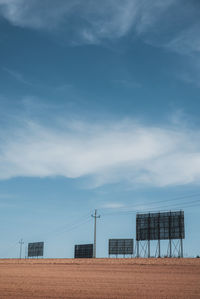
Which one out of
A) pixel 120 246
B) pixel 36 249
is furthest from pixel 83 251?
pixel 120 246

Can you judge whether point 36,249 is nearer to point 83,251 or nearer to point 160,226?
point 83,251

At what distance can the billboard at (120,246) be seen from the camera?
82875mm

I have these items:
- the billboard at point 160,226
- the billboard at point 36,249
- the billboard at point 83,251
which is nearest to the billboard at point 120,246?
the billboard at point 83,251

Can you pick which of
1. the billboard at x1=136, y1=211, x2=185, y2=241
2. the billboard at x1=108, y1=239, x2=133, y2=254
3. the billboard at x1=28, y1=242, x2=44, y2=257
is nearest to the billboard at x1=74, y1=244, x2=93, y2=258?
the billboard at x1=28, y1=242, x2=44, y2=257

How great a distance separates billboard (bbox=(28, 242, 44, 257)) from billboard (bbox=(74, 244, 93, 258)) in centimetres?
1029

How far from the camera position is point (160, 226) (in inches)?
2697

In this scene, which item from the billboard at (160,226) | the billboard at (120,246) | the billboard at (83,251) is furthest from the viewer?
the billboard at (83,251)

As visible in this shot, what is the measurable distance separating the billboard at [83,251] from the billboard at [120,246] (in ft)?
40.0

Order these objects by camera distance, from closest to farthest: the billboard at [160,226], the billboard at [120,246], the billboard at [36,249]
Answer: the billboard at [160,226] < the billboard at [120,246] < the billboard at [36,249]

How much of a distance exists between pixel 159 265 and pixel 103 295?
87.0 ft

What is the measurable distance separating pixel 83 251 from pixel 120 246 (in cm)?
1605

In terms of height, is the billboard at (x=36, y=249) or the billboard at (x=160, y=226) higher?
the billboard at (x=160, y=226)

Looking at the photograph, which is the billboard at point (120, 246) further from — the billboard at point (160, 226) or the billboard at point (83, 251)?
the billboard at point (160, 226)

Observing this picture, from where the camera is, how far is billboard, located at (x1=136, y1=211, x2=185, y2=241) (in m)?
66.5
